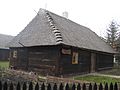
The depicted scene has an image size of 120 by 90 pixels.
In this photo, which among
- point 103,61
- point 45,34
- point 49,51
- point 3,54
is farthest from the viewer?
point 3,54

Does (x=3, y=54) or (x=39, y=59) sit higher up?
(x=3, y=54)

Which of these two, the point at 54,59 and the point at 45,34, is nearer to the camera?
the point at 54,59

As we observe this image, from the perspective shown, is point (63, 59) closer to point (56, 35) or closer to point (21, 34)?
point (56, 35)

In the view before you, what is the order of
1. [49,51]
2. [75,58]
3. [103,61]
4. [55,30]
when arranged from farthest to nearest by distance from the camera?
1. [103,61]
2. [75,58]
3. [55,30]
4. [49,51]

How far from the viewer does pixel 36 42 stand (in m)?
19.3

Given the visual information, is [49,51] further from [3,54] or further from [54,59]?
[3,54]

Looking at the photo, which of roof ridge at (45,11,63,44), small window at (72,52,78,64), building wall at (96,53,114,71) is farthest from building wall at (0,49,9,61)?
small window at (72,52,78,64)

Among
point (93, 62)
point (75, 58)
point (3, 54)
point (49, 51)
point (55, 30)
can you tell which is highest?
point (55, 30)

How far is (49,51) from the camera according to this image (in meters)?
18.0

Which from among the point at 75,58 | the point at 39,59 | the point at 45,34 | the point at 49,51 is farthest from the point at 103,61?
the point at 49,51

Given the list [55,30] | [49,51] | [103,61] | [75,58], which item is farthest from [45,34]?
[103,61]

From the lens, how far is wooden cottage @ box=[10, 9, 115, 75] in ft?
57.4

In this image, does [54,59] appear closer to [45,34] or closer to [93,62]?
[45,34]

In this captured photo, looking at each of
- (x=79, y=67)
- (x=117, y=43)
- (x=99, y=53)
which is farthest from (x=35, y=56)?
(x=117, y=43)
